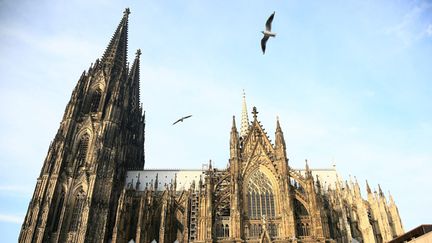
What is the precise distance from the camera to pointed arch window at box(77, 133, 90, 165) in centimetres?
4184

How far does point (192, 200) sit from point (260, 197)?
8038mm

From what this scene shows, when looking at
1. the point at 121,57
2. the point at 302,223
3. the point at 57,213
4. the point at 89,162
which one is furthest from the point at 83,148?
the point at 302,223

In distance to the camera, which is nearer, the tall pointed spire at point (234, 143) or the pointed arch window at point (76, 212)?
the tall pointed spire at point (234, 143)

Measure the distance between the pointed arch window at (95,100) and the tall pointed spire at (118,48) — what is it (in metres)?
5.18

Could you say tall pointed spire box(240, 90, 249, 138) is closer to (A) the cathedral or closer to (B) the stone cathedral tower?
(A) the cathedral

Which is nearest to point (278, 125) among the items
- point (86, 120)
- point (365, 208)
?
Answer: point (365, 208)

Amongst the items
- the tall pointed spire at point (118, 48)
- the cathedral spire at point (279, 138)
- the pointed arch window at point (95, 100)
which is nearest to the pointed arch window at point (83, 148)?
the pointed arch window at point (95, 100)

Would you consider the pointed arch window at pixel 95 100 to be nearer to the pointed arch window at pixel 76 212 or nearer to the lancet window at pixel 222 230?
the pointed arch window at pixel 76 212

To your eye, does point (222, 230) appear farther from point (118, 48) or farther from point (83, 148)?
point (118, 48)

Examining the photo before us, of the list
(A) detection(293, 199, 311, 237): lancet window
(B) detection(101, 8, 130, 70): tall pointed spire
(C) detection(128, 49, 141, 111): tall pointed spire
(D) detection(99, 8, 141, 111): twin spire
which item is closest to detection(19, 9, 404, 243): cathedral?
(A) detection(293, 199, 311, 237): lancet window

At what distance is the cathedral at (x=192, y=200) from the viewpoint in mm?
32281

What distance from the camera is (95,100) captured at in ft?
157

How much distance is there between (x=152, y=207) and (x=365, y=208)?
2447cm

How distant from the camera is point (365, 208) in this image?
123 ft
